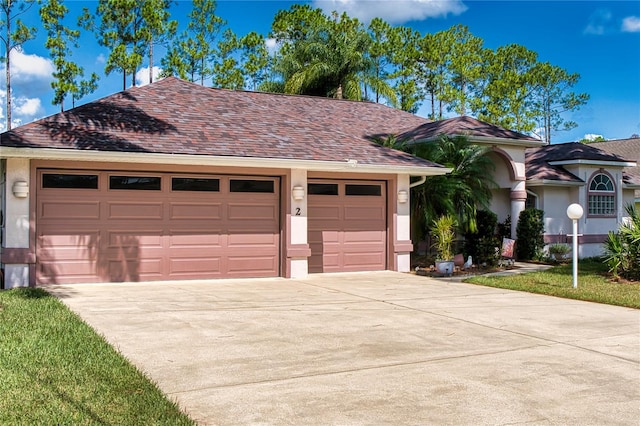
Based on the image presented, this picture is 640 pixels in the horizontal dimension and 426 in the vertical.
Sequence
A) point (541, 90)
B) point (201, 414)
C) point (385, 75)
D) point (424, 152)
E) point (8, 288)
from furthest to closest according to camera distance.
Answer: point (541, 90) → point (385, 75) → point (424, 152) → point (8, 288) → point (201, 414)

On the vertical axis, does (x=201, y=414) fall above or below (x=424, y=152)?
below

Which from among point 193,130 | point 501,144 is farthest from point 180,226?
point 501,144

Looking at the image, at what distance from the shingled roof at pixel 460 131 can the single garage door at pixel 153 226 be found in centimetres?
629

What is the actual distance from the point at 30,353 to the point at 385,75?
32.9 metres

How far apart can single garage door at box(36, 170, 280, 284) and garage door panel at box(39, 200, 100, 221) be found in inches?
0.7

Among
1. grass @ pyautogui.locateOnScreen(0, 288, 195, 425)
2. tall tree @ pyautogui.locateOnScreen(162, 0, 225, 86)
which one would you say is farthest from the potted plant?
tall tree @ pyautogui.locateOnScreen(162, 0, 225, 86)

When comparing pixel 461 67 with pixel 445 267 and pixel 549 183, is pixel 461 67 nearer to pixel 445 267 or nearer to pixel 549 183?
pixel 549 183

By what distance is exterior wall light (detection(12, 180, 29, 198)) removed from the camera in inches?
432

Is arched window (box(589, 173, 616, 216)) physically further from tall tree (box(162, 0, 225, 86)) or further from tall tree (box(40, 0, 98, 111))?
tall tree (box(40, 0, 98, 111))

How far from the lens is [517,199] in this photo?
18.2 m

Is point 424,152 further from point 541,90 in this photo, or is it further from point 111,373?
point 541,90

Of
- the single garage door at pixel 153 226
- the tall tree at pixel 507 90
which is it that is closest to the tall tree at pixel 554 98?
the tall tree at pixel 507 90

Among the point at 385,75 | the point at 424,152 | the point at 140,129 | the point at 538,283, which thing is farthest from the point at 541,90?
the point at 140,129

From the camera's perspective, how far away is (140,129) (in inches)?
489
